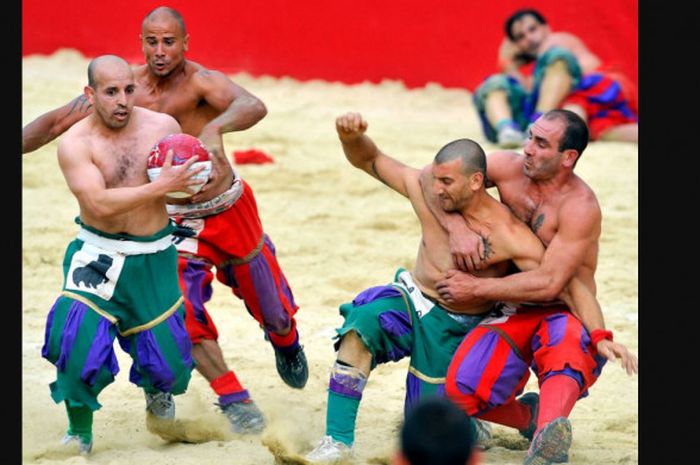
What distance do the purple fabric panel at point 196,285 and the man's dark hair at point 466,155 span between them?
1435 mm

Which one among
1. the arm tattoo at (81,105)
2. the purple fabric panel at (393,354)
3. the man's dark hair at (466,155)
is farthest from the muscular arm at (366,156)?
the arm tattoo at (81,105)

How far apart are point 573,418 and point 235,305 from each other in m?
2.73

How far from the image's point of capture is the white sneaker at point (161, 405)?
656 centimetres

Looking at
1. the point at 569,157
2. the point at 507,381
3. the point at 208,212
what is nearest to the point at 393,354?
the point at 507,381

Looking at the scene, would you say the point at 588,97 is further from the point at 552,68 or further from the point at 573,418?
the point at 573,418

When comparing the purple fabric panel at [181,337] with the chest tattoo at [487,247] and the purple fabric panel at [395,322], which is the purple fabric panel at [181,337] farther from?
the chest tattoo at [487,247]

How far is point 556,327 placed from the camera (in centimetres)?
604

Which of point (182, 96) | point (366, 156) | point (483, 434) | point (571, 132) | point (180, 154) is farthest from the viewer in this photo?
point (182, 96)

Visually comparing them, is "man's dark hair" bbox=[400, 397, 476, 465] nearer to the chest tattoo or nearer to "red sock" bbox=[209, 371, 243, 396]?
the chest tattoo

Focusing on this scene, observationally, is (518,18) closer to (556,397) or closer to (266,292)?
(266,292)

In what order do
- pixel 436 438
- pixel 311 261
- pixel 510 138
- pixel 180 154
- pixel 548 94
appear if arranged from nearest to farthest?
1. pixel 436 438
2. pixel 180 154
3. pixel 311 261
4. pixel 510 138
5. pixel 548 94

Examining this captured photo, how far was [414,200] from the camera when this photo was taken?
6.37 m

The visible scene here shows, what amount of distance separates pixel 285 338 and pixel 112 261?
55.8 inches

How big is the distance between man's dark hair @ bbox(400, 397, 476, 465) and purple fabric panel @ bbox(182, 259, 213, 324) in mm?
3557
